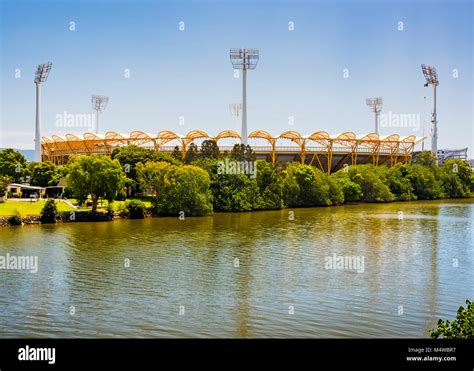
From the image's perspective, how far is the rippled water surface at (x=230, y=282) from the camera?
1313 cm

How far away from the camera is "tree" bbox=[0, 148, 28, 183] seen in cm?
5202

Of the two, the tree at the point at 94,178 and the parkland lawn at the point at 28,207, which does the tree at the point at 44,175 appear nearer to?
the parkland lawn at the point at 28,207

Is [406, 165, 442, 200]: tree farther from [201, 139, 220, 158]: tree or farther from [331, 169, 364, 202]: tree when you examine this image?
[201, 139, 220, 158]: tree

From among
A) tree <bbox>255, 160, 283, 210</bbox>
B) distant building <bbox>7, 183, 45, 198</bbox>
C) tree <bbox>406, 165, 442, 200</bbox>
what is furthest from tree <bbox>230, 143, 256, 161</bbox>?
tree <bbox>406, 165, 442, 200</bbox>

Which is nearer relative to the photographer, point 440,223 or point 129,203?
point 440,223

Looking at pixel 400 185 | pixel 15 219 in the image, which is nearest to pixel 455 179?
pixel 400 185

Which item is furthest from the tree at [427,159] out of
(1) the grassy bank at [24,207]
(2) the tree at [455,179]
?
(1) the grassy bank at [24,207]

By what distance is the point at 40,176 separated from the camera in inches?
1933

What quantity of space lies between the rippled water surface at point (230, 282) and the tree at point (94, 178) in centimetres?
454

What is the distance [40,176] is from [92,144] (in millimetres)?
19829

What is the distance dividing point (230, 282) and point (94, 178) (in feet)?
66.9

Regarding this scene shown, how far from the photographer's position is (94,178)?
3566cm
